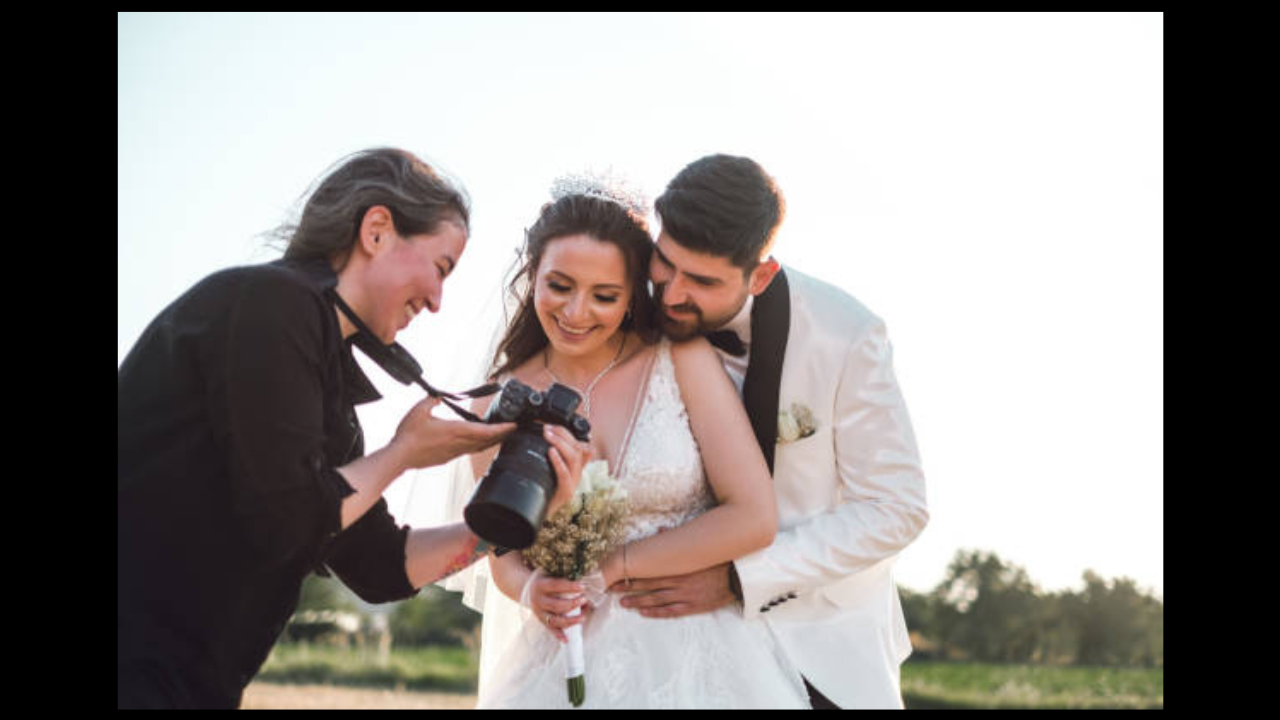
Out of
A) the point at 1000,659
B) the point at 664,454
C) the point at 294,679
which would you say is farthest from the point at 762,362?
the point at 1000,659

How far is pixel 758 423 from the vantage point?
442 cm

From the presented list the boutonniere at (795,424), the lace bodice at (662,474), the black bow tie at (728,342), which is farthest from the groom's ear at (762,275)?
the lace bodice at (662,474)

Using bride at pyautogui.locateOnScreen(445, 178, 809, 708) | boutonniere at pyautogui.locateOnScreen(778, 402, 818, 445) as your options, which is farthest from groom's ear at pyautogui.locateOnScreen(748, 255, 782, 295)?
boutonniere at pyautogui.locateOnScreen(778, 402, 818, 445)

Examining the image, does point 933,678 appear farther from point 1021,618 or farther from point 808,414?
point 808,414

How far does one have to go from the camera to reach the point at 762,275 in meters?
4.60

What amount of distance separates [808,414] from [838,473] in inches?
13.3

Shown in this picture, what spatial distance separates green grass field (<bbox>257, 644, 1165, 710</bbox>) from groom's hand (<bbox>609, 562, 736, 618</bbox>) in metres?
15.0

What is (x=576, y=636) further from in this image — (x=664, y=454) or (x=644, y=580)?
(x=664, y=454)

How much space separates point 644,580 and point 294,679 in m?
16.0

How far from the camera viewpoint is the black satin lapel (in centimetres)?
441

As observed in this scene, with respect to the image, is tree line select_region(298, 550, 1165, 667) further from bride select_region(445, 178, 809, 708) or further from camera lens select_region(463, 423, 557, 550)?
camera lens select_region(463, 423, 557, 550)

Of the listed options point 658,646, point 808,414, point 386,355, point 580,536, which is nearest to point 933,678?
point 808,414

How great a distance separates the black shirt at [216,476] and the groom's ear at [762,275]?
6.40 feet

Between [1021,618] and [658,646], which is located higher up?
[658,646]
